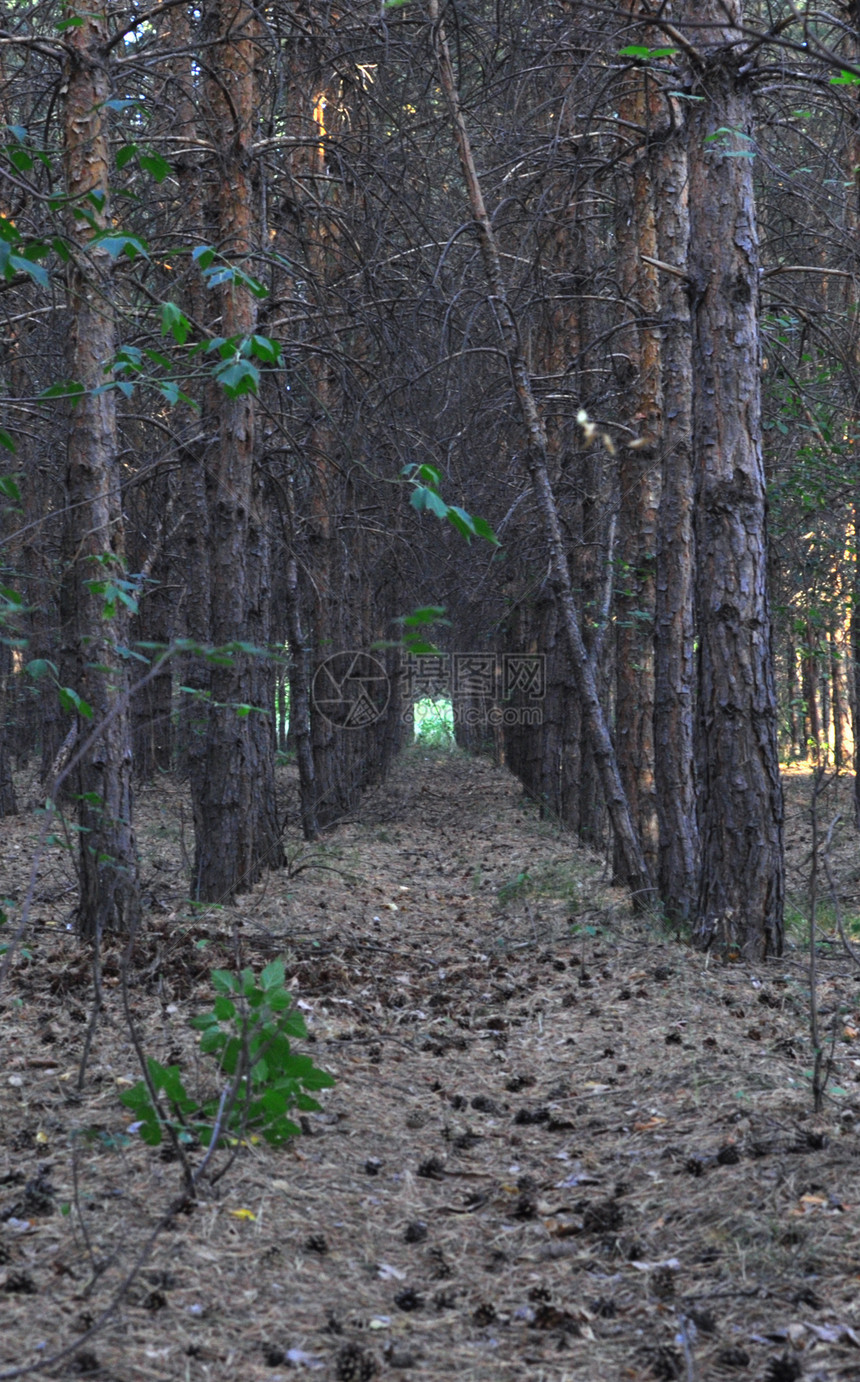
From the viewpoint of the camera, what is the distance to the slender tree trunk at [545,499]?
8.09 metres

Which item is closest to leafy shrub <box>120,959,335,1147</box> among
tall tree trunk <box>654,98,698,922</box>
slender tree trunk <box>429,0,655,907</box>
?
slender tree trunk <box>429,0,655,907</box>

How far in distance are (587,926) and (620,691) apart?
332cm

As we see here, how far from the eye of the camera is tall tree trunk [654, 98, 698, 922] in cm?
849

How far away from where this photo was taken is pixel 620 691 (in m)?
10.9

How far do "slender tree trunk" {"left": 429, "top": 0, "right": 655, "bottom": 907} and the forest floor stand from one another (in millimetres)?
1272

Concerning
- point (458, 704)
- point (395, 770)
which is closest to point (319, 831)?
point (395, 770)

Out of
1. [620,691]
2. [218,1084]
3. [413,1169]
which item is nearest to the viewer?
[413,1169]

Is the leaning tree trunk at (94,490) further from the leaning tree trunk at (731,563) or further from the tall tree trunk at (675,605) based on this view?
the tall tree trunk at (675,605)

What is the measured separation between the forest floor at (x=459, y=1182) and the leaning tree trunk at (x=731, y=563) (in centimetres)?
53

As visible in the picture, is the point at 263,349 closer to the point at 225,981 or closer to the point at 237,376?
the point at 237,376

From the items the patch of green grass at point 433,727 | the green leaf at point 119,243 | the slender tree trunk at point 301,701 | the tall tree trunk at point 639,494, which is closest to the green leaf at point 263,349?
the green leaf at point 119,243

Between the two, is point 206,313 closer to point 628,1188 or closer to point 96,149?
point 96,149
